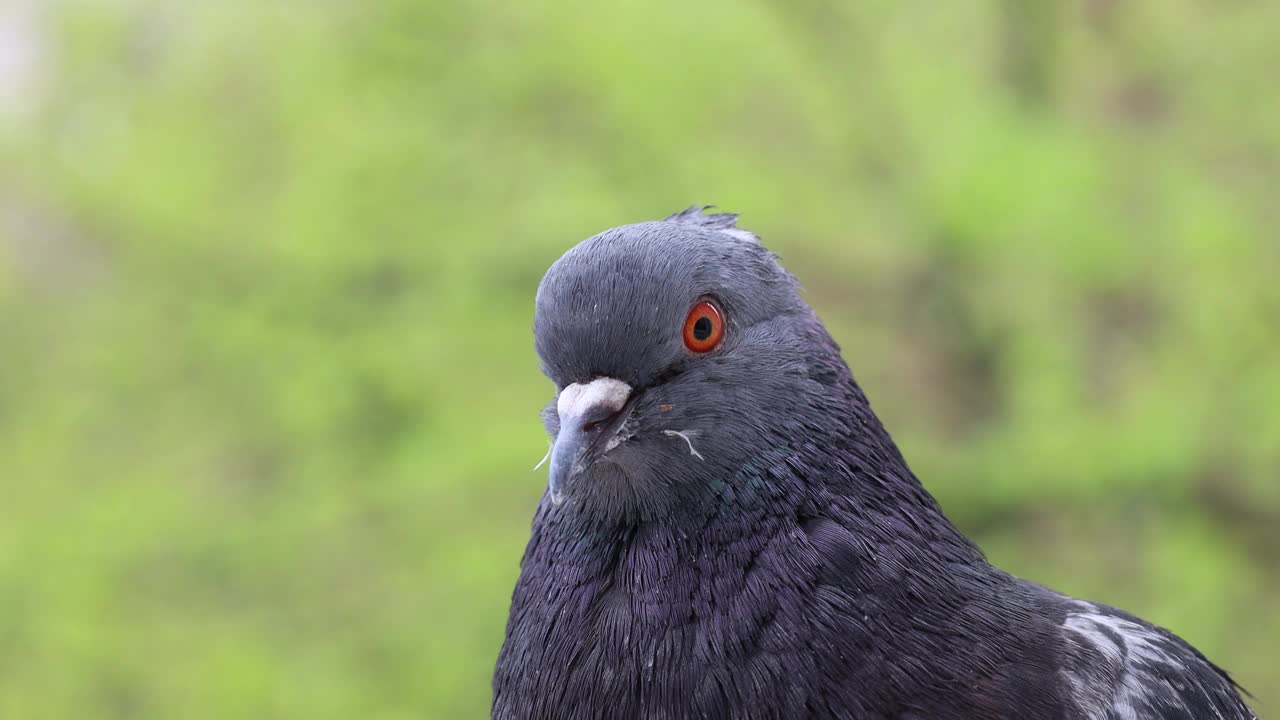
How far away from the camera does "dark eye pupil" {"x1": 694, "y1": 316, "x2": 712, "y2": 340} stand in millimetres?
2797

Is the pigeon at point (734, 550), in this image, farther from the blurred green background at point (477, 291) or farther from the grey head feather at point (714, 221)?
the blurred green background at point (477, 291)

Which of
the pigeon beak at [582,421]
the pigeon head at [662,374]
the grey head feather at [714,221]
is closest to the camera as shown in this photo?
the pigeon beak at [582,421]

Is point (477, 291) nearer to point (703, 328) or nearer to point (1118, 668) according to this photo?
point (703, 328)

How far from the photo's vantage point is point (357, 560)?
830cm

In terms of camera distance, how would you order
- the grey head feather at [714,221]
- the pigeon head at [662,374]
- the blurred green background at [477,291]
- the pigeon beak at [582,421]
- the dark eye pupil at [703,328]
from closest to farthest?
the pigeon beak at [582,421] < the pigeon head at [662,374] < the dark eye pupil at [703,328] < the grey head feather at [714,221] < the blurred green background at [477,291]

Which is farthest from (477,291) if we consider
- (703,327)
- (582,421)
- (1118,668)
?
(1118,668)

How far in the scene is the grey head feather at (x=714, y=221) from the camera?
3.04 metres

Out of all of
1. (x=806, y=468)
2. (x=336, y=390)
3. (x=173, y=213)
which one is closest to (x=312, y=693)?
(x=336, y=390)

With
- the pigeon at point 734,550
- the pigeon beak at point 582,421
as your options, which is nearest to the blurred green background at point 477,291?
the pigeon at point 734,550

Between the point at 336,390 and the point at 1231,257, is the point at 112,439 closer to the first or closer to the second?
the point at 336,390

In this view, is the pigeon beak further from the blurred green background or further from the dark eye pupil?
the blurred green background

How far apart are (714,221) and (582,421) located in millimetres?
804

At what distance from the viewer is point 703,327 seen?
281 centimetres

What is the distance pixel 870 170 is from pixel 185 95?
5.02 m
